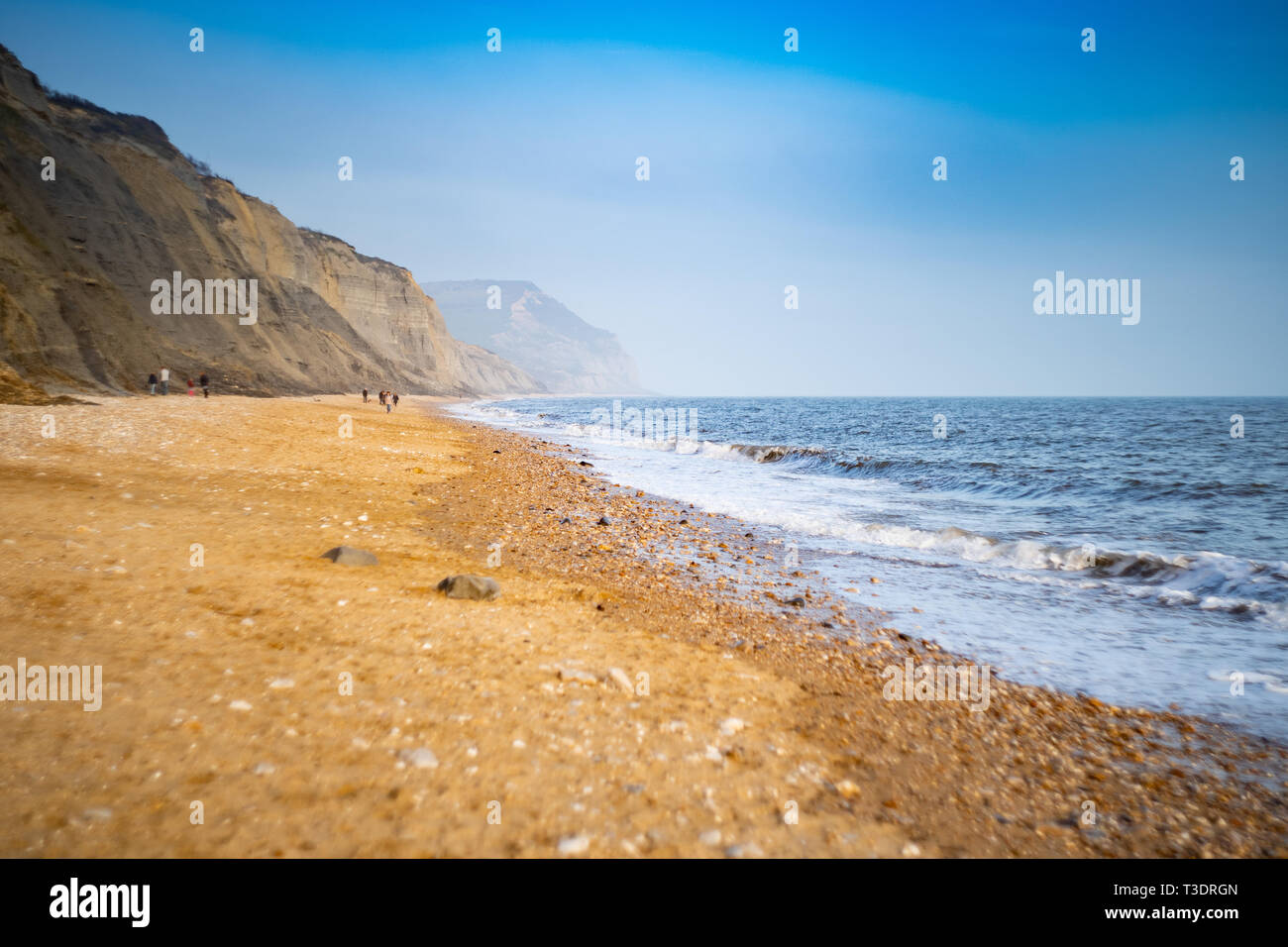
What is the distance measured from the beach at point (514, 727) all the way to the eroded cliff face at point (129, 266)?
24.0 m

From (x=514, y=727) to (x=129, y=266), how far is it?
59100 millimetres

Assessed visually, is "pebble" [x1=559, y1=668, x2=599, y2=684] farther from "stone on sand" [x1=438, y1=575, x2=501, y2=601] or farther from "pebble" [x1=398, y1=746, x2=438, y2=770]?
"stone on sand" [x1=438, y1=575, x2=501, y2=601]

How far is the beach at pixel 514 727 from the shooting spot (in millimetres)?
3541

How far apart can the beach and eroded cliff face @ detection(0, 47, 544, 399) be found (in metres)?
24.0

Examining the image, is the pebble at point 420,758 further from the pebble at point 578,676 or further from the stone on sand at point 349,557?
the stone on sand at point 349,557

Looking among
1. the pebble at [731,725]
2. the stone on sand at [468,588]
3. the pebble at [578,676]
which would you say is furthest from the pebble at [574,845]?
the stone on sand at [468,588]

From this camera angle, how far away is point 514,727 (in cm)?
464

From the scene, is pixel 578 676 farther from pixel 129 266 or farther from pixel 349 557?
pixel 129 266

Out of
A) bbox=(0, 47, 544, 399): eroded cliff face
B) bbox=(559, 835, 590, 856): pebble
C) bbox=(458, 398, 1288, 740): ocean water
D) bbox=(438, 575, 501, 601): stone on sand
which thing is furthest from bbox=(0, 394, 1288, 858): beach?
bbox=(0, 47, 544, 399): eroded cliff face

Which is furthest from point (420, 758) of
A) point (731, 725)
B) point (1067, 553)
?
point (1067, 553)

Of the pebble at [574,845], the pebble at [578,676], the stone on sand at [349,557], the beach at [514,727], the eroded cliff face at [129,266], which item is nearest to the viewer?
the pebble at [574,845]

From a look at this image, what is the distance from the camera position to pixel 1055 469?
1046 inches

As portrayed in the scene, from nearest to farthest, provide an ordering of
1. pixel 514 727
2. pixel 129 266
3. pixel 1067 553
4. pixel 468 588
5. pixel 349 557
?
pixel 514 727
pixel 468 588
pixel 349 557
pixel 1067 553
pixel 129 266
